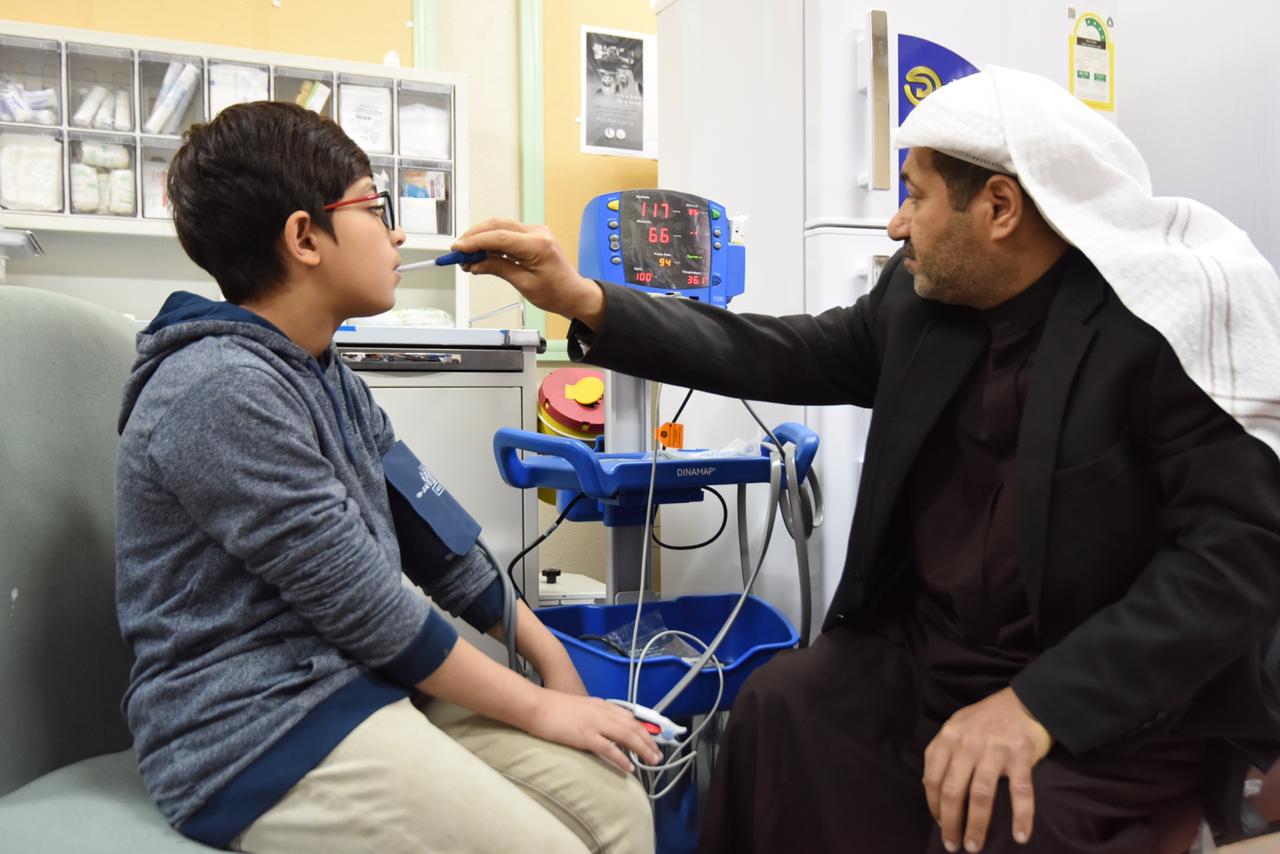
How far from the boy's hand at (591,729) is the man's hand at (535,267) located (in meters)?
0.48

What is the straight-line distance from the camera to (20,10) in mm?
2275

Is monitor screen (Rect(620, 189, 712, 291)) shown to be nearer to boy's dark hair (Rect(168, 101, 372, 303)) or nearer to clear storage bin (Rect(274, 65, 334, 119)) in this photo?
boy's dark hair (Rect(168, 101, 372, 303))

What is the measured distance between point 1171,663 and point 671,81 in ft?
5.58

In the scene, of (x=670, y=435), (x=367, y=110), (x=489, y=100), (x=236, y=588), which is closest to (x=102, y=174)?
(x=367, y=110)

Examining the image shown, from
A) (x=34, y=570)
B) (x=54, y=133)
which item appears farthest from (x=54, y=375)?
(x=54, y=133)

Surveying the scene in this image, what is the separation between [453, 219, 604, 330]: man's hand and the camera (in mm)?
1063

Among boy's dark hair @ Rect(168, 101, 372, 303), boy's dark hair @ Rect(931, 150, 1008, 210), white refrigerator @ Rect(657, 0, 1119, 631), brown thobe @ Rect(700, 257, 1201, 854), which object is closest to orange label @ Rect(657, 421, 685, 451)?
white refrigerator @ Rect(657, 0, 1119, 631)

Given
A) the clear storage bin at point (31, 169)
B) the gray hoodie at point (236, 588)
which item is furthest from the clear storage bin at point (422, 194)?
the gray hoodie at point (236, 588)

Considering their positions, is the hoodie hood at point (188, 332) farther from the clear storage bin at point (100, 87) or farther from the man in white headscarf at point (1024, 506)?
the clear storage bin at point (100, 87)

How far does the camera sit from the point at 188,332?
82cm

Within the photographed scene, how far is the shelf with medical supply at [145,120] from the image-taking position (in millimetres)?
2141

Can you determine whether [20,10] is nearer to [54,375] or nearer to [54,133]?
[54,133]

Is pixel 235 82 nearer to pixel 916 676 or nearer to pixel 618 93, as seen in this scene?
pixel 618 93

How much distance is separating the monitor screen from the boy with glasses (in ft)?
2.17
